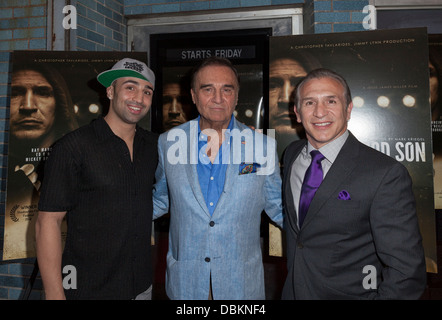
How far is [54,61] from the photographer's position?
2.91 meters

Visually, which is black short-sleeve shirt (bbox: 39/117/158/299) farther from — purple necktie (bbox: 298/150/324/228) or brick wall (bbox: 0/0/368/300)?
brick wall (bbox: 0/0/368/300)

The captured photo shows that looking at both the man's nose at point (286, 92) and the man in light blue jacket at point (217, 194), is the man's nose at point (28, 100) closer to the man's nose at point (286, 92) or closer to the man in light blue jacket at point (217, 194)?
the man in light blue jacket at point (217, 194)

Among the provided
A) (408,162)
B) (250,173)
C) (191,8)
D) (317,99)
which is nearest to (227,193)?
(250,173)

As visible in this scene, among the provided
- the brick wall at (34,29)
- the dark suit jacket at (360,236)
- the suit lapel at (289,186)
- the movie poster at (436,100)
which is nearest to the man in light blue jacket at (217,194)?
the suit lapel at (289,186)

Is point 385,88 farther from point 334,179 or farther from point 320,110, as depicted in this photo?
point 334,179

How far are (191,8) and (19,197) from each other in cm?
291

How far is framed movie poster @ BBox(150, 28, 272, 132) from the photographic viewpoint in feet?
12.6

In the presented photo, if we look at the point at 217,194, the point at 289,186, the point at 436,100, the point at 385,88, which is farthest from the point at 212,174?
the point at 436,100

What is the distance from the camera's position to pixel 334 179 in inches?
63.8

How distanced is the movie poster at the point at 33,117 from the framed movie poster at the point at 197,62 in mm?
1132

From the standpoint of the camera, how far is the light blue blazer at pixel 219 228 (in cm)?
191

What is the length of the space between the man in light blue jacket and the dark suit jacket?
342 millimetres

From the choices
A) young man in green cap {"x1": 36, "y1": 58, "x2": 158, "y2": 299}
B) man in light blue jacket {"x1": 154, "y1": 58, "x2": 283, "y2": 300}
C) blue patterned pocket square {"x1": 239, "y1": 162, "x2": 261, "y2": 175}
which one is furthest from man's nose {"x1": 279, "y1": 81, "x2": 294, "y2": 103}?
young man in green cap {"x1": 36, "y1": 58, "x2": 158, "y2": 299}
